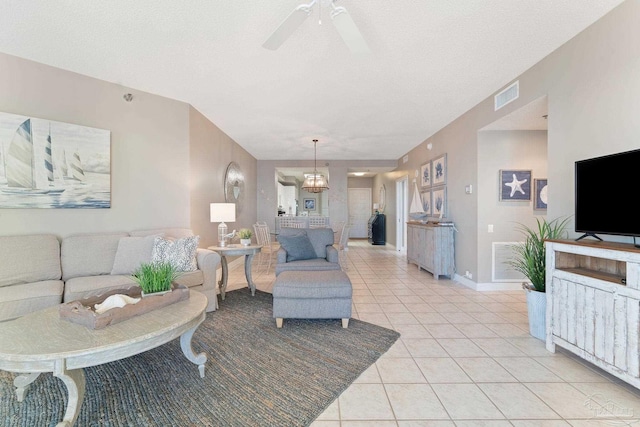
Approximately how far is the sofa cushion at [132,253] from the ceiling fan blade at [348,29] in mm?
2827

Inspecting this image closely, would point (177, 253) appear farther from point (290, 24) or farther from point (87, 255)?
point (290, 24)

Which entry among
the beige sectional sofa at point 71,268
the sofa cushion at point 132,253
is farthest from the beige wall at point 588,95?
the sofa cushion at point 132,253

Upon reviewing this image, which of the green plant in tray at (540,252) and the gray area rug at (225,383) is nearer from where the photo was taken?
the gray area rug at (225,383)

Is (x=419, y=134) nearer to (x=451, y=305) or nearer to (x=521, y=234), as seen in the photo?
(x=521, y=234)

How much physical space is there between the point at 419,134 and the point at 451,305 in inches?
134

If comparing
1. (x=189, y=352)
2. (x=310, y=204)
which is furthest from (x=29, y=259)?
(x=310, y=204)

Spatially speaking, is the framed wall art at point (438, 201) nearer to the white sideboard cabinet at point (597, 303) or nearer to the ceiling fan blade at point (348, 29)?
the white sideboard cabinet at point (597, 303)

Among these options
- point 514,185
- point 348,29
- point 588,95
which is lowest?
point 514,185

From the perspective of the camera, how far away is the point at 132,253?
2979mm

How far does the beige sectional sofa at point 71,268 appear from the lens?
2268 mm

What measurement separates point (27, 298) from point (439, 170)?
565 cm

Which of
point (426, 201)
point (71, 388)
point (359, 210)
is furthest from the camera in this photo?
point (359, 210)

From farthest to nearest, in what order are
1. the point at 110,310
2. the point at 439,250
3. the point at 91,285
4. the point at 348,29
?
the point at 439,250, the point at 91,285, the point at 348,29, the point at 110,310

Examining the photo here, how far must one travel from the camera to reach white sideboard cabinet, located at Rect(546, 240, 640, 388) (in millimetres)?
A: 1681
